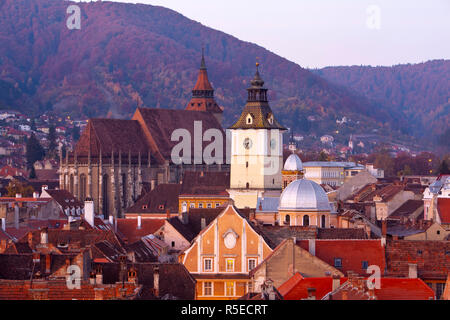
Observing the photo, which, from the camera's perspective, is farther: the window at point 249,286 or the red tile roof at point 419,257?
the window at point 249,286

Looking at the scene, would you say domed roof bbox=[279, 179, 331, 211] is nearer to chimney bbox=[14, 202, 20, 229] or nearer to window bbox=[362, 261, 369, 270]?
chimney bbox=[14, 202, 20, 229]

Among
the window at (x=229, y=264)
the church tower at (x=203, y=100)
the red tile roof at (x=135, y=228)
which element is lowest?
the window at (x=229, y=264)

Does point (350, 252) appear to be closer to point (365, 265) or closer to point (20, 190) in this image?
point (365, 265)

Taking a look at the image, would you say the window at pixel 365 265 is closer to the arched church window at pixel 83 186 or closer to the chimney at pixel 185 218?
the chimney at pixel 185 218

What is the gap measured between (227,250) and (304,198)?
15984mm

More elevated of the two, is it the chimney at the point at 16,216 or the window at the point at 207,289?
the chimney at the point at 16,216

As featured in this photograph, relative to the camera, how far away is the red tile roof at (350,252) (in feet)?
159

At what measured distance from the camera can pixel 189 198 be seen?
118m

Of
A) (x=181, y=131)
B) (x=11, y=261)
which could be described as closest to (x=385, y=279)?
(x=11, y=261)

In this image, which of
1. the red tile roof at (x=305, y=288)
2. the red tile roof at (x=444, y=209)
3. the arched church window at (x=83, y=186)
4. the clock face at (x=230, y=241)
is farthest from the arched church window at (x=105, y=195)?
the red tile roof at (x=305, y=288)

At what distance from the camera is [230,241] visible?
57.7m

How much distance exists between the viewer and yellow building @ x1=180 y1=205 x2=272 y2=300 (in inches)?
2191

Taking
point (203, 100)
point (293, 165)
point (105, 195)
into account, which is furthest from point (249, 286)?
point (203, 100)
